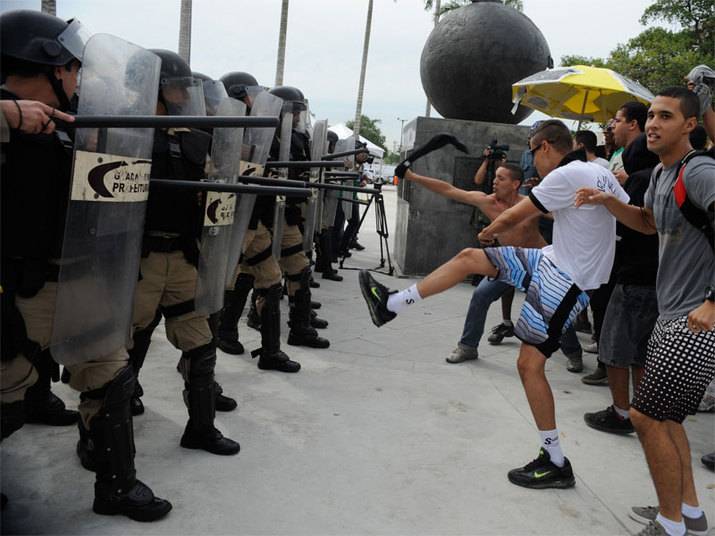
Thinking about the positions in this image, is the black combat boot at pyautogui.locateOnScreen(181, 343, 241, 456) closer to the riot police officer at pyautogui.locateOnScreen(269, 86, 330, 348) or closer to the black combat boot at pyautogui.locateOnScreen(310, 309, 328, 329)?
the riot police officer at pyautogui.locateOnScreen(269, 86, 330, 348)

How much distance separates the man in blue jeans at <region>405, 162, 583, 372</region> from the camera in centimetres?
478

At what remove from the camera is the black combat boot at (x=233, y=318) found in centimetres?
493

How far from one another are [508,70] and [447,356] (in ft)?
16.4

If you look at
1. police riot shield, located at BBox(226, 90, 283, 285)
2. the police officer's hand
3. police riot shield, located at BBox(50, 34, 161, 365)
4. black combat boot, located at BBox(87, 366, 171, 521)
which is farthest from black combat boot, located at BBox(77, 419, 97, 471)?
the police officer's hand

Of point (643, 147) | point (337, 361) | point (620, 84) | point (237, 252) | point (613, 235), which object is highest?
point (620, 84)

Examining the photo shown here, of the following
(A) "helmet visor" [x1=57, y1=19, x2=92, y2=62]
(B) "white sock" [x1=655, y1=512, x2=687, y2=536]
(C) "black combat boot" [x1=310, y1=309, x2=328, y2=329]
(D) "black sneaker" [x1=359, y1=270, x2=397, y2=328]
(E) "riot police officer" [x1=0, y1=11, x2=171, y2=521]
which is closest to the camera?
(E) "riot police officer" [x1=0, y1=11, x2=171, y2=521]

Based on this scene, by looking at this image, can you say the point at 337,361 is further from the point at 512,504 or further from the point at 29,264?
the point at 29,264

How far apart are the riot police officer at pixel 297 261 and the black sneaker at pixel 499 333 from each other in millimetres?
1699

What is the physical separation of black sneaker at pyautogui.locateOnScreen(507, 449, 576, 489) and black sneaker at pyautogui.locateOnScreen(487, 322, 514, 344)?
276cm

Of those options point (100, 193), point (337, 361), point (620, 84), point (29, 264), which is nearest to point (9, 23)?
point (100, 193)

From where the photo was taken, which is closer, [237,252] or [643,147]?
[237,252]

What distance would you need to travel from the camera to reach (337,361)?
195 inches

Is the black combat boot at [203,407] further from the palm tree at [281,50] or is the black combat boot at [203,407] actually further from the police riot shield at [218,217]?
the palm tree at [281,50]

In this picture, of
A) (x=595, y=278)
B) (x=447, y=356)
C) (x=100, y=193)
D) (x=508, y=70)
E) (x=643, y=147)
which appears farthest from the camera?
(x=508, y=70)
